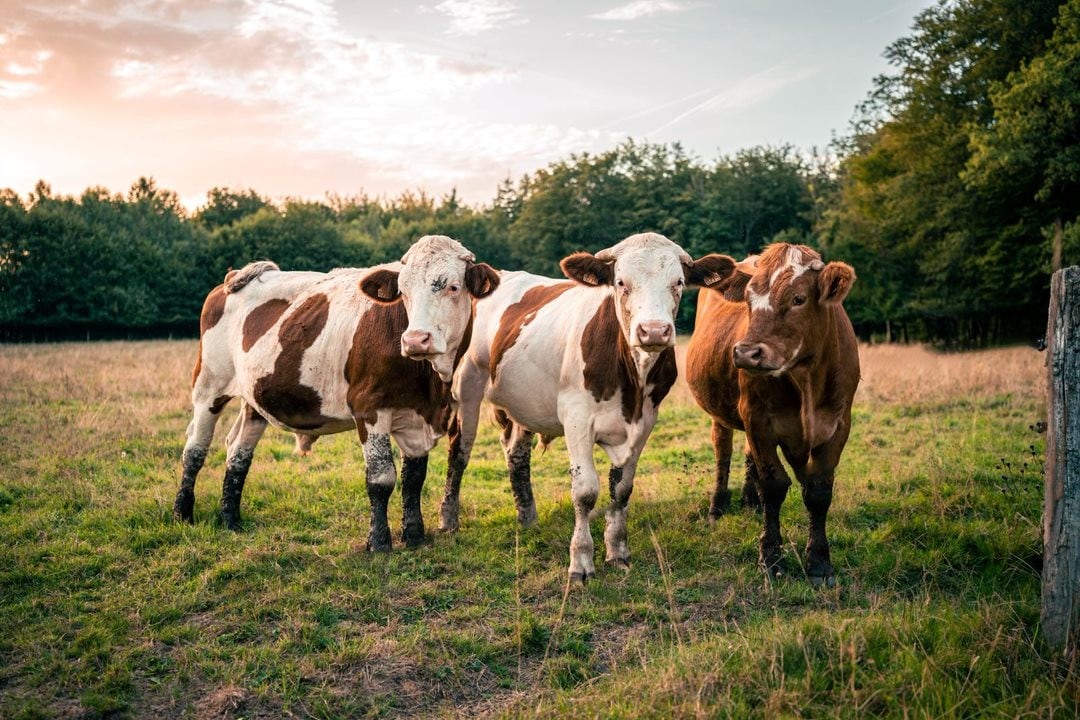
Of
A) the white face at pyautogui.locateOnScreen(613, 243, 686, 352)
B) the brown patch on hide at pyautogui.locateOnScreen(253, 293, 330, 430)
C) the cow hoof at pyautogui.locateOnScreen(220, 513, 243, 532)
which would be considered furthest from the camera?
the cow hoof at pyautogui.locateOnScreen(220, 513, 243, 532)

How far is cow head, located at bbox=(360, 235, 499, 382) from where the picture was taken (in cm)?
629

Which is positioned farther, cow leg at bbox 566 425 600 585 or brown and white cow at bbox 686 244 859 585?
cow leg at bbox 566 425 600 585

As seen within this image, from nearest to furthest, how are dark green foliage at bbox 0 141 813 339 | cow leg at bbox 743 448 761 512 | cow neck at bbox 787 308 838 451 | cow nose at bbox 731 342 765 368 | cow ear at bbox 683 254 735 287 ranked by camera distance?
cow nose at bbox 731 342 765 368
cow neck at bbox 787 308 838 451
cow ear at bbox 683 254 735 287
cow leg at bbox 743 448 761 512
dark green foliage at bbox 0 141 813 339

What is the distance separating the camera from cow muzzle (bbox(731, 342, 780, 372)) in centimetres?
536

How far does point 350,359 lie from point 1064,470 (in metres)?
5.46

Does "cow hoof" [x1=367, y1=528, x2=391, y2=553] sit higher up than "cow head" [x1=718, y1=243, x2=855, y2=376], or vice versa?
"cow head" [x1=718, y1=243, x2=855, y2=376]

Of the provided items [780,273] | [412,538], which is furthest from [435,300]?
[780,273]

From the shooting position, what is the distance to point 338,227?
209 feet

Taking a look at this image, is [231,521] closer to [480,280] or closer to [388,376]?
[388,376]

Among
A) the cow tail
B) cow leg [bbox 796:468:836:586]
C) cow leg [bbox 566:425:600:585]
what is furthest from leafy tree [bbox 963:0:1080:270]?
the cow tail

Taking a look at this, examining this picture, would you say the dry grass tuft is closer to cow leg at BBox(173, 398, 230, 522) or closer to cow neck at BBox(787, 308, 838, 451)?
cow neck at BBox(787, 308, 838, 451)

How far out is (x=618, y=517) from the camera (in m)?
6.54

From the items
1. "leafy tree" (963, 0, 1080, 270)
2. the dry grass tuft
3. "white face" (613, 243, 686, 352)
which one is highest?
"leafy tree" (963, 0, 1080, 270)

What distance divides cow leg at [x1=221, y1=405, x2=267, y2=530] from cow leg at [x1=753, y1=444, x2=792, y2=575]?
499 centimetres
